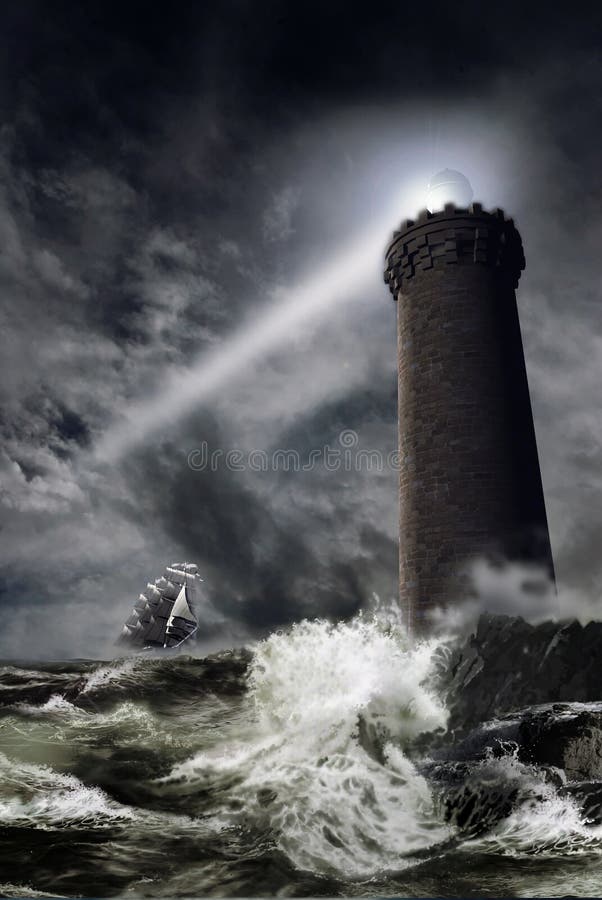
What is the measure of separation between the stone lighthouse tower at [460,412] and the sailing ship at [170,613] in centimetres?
2494

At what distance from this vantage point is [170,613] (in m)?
36.9

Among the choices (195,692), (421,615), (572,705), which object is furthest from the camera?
(195,692)

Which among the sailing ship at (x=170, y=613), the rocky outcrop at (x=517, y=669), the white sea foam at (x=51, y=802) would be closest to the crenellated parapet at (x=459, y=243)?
the rocky outcrop at (x=517, y=669)

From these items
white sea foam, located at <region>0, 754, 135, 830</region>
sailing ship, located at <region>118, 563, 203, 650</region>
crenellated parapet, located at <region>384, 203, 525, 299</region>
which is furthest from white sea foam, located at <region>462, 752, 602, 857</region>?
sailing ship, located at <region>118, 563, 203, 650</region>

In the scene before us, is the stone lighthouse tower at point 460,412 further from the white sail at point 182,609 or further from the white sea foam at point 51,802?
the white sail at point 182,609

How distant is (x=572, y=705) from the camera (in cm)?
914

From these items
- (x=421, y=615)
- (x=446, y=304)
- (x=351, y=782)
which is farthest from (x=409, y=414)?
(x=351, y=782)

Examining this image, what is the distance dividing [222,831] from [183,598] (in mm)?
31251

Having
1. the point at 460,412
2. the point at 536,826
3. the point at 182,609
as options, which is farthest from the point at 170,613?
the point at 536,826

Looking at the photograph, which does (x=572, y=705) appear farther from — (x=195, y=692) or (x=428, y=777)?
Answer: (x=195, y=692)

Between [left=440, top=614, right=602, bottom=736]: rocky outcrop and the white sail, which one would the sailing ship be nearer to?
the white sail

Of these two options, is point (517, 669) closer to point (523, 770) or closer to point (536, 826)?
point (523, 770)

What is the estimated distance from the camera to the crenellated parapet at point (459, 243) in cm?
1526

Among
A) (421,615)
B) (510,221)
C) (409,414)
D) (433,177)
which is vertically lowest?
(421,615)
